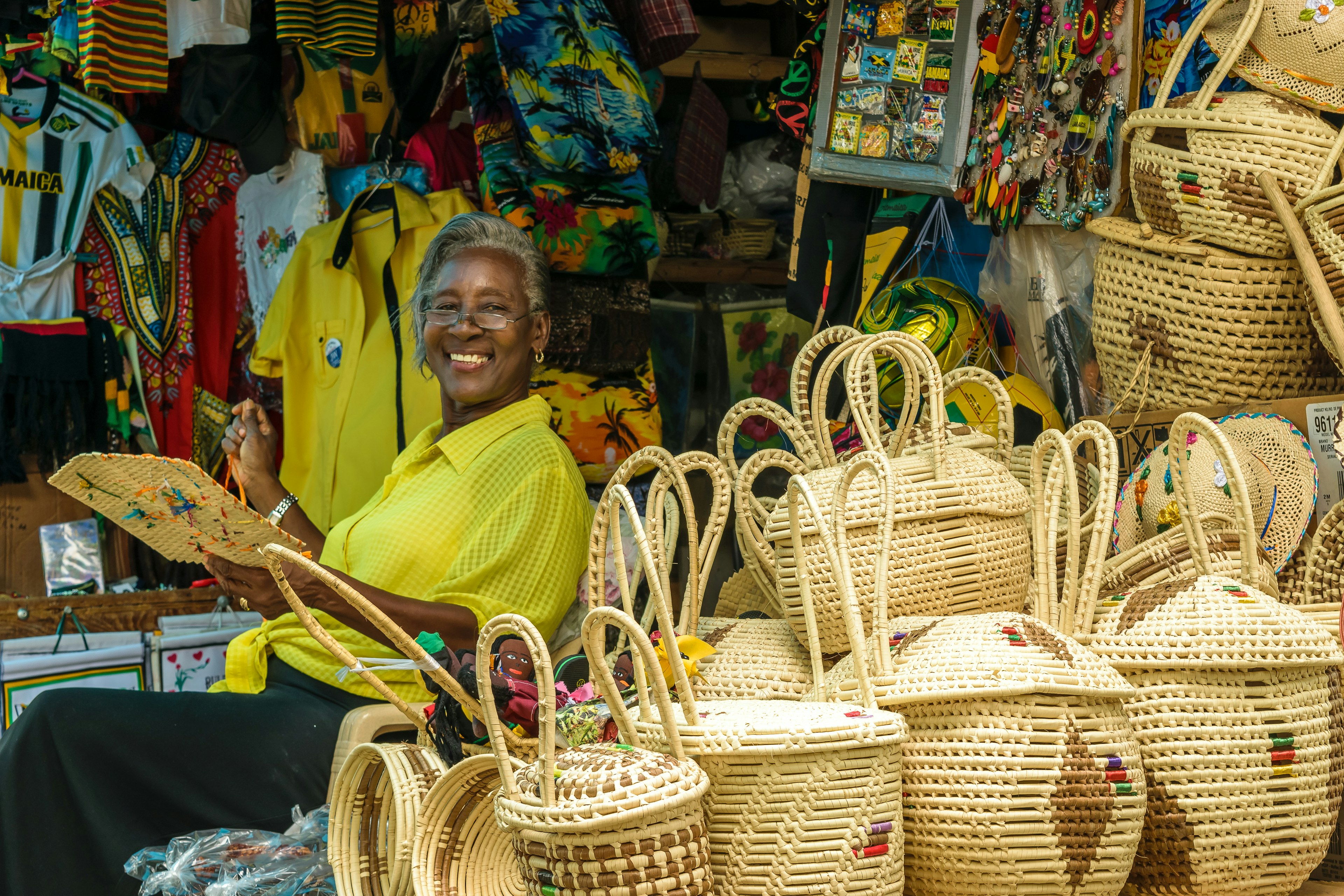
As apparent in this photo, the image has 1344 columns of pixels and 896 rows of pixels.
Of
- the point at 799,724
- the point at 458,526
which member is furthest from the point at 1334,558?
the point at 458,526

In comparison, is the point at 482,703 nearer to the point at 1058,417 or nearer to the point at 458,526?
the point at 458,526

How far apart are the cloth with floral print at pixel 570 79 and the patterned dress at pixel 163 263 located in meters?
1.43

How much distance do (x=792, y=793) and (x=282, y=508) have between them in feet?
5.71

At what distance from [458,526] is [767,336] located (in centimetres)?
159

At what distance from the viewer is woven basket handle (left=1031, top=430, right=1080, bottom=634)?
144 centimetres

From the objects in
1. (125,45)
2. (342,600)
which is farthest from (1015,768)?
(125,45)

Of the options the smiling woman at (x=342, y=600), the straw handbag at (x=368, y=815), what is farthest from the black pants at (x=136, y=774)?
the straw handbag at (x=368, y=815)

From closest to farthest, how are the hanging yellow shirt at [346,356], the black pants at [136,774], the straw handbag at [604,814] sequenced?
the straw handbag at [604,814] < the black pants at [136,774] < the hanging yellow shirt at [346,356]

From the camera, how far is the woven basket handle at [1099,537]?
1419 millimetres

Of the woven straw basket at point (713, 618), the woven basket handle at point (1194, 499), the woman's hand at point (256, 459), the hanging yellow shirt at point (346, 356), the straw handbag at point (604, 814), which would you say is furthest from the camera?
the hanging yellow shirt at point (346, 356)

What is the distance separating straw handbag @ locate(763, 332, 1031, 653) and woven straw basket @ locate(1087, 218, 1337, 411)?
44 centimetres

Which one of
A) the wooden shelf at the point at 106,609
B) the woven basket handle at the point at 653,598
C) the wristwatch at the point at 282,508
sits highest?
the woven basket handle at the point at 653,598

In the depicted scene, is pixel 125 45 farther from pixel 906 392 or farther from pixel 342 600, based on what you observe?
pixel 906 392

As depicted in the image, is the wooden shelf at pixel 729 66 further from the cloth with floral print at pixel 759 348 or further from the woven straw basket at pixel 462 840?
the woven straw basket at pixel 462 840
